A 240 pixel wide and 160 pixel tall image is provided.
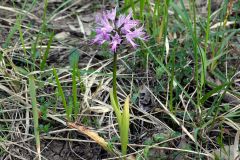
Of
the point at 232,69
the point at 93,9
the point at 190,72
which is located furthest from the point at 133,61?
the point at 93,9

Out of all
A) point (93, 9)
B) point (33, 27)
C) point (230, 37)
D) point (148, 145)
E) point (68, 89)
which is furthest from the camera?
point (93, 9)

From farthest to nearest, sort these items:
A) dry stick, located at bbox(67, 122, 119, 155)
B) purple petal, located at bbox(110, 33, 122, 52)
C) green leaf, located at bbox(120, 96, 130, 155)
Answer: dry stick, located at bbox(67, 122, 119, 155) → green leaf, located at bbox(120, 96, 130, 155) → purple petal, located at bbox(110, 33, 122, 52)

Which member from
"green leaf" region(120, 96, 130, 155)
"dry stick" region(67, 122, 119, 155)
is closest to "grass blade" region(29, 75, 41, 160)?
"dry stick" region(67, 122, 119, 155)

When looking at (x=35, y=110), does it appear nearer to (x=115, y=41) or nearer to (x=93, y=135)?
(x=93, y=135)

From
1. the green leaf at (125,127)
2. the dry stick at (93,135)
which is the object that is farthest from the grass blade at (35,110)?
the green leaf at (125,127)

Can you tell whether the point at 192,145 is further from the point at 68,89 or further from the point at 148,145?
the point at 68,89

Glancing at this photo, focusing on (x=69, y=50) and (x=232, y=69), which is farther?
(x=69, y=50)

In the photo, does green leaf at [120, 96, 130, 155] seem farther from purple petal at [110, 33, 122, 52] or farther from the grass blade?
the grass blade

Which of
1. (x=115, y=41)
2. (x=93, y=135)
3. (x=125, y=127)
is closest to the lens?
(x=115, y=41)

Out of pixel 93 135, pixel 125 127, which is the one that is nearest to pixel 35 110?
pixel 93 135

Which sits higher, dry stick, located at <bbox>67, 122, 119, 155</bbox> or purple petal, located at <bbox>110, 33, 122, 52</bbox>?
purple petal, located at <bbox>110, 33, 122, 52</bbox>

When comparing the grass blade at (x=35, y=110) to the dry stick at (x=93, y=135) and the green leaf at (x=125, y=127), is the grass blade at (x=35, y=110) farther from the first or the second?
the green leaf at (x=125, y=127)
